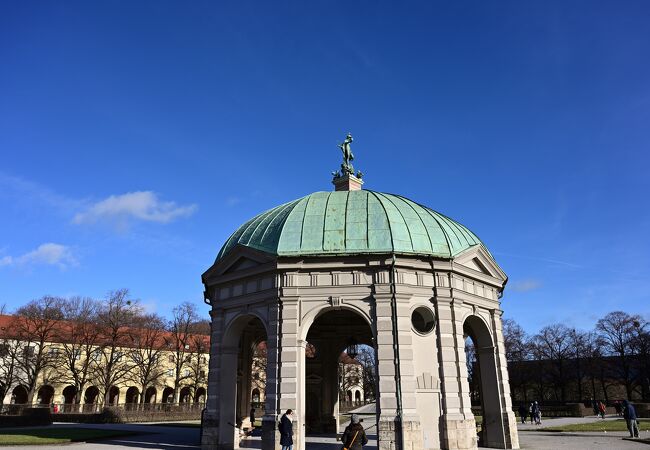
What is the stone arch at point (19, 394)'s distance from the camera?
6913cm

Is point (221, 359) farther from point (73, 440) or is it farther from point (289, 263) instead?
point (73, 440)

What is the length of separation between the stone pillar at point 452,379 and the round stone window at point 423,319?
1.21 feet

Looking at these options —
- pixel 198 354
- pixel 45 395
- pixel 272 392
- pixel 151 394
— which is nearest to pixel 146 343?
pixel 198 354

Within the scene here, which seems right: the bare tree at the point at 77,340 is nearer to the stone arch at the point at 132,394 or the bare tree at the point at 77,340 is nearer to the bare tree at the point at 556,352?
the stone arch at the point at 132,394

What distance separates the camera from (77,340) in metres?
64.9

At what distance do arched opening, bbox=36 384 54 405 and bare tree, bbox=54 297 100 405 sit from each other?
3.18 metres

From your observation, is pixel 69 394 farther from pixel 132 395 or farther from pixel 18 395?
pixel 132 395

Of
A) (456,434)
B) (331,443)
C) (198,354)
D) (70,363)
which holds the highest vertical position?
(198,354)

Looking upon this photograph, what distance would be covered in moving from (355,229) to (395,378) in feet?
22.2

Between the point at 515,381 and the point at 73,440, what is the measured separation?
66.2 m

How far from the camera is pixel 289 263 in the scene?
22.3 metres

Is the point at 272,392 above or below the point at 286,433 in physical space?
above

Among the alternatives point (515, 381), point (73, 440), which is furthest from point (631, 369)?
point (73, 440)

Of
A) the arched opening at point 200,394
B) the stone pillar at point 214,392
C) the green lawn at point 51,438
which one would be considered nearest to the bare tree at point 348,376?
the arched opening at point 200,394
